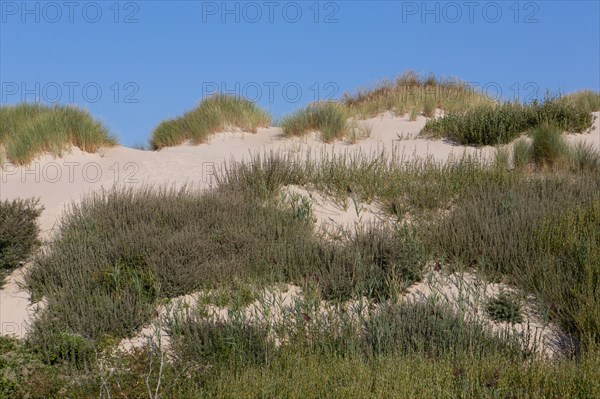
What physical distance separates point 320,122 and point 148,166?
4.29m

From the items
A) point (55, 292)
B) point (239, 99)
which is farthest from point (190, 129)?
point (55, 292)

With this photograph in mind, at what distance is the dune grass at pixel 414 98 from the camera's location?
19.6 meters

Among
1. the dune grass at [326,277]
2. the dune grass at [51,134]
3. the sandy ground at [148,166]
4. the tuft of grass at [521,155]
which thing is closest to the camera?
the dune grass at [326,277]

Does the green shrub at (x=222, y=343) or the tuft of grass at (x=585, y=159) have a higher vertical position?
the tuft of grass at (x=585, y=159)

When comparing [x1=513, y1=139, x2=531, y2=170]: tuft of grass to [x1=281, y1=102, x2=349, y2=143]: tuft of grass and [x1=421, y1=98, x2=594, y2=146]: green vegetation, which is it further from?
[x1=281, y1=102, x2=349, y2=143]: tuft of grass

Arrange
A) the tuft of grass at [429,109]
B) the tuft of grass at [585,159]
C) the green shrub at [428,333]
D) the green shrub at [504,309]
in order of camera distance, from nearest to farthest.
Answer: the green shrub at [428,333], the green shrub at [504,309], the tuft of grass at [585,159], the tuft of grass at [429,109]

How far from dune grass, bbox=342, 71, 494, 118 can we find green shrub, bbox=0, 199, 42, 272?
10373 mm

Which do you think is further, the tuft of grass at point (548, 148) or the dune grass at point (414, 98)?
the dune grass at point (414, 98)

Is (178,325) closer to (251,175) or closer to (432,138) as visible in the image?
(251,175)

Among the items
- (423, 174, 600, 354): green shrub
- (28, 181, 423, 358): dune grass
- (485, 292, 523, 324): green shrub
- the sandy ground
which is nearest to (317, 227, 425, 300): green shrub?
(28, 181, 423, 358): dune grass

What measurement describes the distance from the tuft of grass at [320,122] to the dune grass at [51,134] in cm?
398

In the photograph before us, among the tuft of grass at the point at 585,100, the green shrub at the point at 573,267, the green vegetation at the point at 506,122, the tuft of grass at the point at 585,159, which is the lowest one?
the green shrub at the point at 573,267

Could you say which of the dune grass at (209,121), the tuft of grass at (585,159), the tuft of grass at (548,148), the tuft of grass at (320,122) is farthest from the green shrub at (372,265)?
the dune grass at (209,121)

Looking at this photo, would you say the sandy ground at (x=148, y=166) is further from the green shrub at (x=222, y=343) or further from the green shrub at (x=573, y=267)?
the green shrub at (x=222, y=343)
